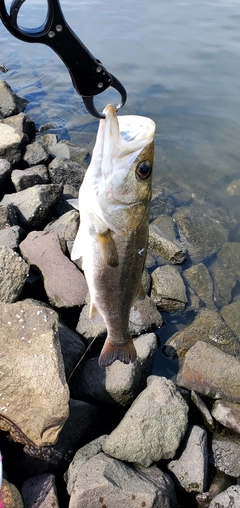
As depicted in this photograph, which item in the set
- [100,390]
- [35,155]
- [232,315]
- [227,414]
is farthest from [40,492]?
[35,155]

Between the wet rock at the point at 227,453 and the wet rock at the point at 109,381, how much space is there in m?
1.02

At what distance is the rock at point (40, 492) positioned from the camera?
144 inches

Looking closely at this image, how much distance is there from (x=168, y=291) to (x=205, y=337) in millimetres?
880

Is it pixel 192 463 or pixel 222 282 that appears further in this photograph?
pixel 222 282

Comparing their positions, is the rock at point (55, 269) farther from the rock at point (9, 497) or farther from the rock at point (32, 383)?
the rock at point (9, 497)

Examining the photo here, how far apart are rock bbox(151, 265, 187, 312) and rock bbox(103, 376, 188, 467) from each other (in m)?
1.98

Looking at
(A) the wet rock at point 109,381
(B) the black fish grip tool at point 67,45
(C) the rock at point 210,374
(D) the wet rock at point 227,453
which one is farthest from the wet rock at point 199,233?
(B) the black fish grip tool at point 67,45

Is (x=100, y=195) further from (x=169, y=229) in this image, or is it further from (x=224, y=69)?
(x=224, y=69)

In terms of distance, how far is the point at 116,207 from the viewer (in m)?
2.66

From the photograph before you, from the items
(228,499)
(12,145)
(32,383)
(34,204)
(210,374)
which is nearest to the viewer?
(228,499)

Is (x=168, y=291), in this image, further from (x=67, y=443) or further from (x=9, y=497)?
(x=9, y=497)

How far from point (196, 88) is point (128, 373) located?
11.1 meters

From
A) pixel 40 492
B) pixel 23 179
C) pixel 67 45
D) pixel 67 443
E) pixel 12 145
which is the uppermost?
pixel 67 45

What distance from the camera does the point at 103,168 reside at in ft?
8.45
